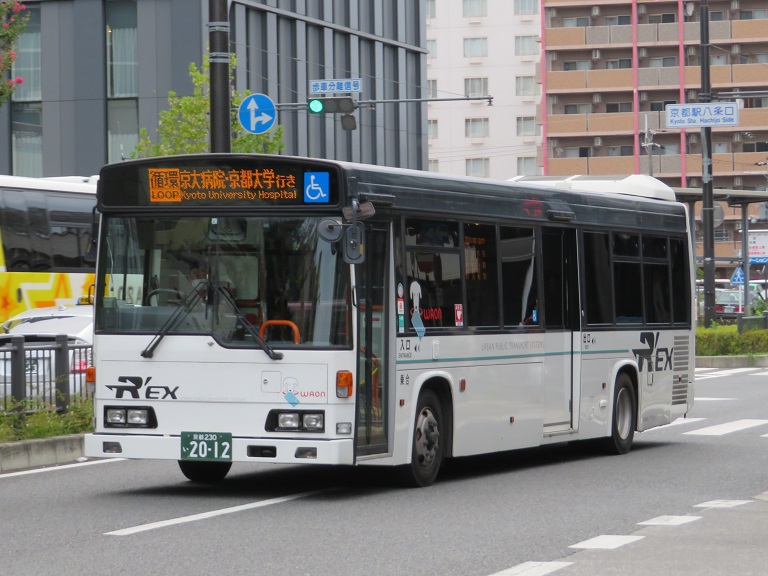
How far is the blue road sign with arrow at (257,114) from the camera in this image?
886 inches

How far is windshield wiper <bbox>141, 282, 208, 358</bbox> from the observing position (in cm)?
1202

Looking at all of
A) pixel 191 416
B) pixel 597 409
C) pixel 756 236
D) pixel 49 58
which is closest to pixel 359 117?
pixel 49 58

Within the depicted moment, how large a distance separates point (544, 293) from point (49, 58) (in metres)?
38.5

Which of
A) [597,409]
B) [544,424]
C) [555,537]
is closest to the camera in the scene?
[555,537]

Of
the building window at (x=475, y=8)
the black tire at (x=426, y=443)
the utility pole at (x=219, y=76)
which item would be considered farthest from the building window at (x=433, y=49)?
the black tire at (x=426, y=443)

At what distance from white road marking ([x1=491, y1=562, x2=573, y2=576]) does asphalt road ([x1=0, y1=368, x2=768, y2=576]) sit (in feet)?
0.04

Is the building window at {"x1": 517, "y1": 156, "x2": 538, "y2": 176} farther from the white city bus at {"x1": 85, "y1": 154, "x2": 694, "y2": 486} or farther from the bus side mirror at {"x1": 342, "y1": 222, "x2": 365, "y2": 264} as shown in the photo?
the bus side mirror at {"x1": 342, "y1": 222, "x2": 365, "y2": 264}

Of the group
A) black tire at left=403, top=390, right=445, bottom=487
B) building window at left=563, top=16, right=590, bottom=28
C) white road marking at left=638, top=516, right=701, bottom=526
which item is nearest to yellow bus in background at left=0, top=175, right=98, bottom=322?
black tire at left=403, top=390, right=445, bottom=487

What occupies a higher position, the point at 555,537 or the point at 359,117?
the point at 359,117

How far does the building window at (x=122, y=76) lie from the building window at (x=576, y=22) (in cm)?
5160

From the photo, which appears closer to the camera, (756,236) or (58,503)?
(58,503)

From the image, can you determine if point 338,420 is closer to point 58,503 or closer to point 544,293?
point 58,503

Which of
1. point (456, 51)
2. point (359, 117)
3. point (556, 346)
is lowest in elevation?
point (556, 346)

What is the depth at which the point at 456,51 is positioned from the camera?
4390 inches
